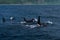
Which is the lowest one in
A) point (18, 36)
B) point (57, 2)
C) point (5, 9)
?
point (5, 9)

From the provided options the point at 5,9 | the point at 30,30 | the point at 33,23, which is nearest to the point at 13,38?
the point at 30,30

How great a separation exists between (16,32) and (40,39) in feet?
8.41

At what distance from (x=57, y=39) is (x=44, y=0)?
8.78 ft

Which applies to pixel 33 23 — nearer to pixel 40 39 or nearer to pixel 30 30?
pixel 30 30

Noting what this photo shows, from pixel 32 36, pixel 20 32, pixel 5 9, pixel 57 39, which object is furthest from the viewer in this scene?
pixel 5 9

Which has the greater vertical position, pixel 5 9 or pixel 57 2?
pixel 57 2

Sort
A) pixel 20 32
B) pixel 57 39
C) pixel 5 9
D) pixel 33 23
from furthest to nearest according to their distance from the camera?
pixel 5 9 → pixel 33 23 → pixel 20 32 → pixel 57 39

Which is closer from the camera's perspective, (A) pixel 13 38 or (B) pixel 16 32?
(A) pixel 13 38

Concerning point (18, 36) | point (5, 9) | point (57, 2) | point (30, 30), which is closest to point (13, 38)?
point (18, 36)

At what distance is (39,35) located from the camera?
13.1 metres

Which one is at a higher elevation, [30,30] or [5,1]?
[5,1]

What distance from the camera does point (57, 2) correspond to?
14883 millimetres

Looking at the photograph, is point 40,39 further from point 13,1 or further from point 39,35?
point 13,1

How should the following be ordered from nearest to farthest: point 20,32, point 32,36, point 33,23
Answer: point 32,36, point 20,32, point 33,23
